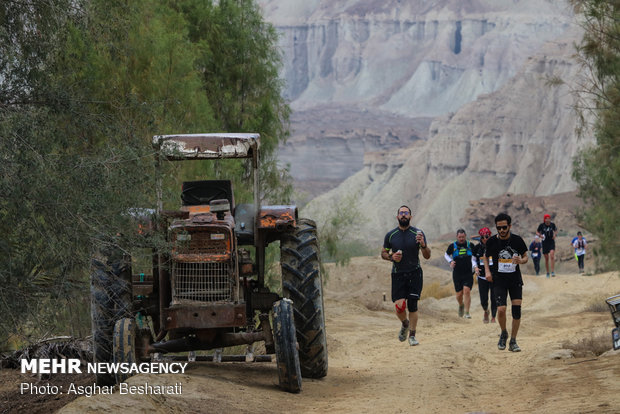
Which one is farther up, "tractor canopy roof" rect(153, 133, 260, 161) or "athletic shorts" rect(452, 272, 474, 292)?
"tractor canopy roof" rect(153, 133, 260, 161)

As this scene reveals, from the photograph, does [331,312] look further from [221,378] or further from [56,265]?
[56,265]

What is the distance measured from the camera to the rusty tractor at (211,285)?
1050 cm

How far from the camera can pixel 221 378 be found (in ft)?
37.0

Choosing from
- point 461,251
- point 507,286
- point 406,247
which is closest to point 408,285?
point 406,247

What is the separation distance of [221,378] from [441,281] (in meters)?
27.6

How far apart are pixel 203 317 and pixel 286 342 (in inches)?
36.1

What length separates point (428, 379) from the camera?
1215 centimetres

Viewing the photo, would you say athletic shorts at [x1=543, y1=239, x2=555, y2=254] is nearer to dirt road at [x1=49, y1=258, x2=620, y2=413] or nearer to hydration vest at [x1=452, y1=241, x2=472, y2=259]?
dirt road at [x1=49, y1=258, x2=620, y2=413]

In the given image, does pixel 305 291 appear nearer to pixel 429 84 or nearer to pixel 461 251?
pixel 461 251

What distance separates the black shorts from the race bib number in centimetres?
136

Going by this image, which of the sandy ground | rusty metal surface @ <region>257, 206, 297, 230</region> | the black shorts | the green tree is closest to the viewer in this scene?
the sandy ground

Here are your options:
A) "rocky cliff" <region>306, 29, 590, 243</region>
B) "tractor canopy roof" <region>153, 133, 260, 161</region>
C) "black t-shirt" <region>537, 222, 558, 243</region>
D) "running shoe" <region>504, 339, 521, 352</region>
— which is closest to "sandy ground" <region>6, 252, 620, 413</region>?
"running shoe" <region>504, 339, 521, 352</region>

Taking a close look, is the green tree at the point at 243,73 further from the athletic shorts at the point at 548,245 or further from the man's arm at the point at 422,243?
the man's arm at the point at 422,243

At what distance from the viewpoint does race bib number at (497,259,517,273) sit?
13.3 metres
